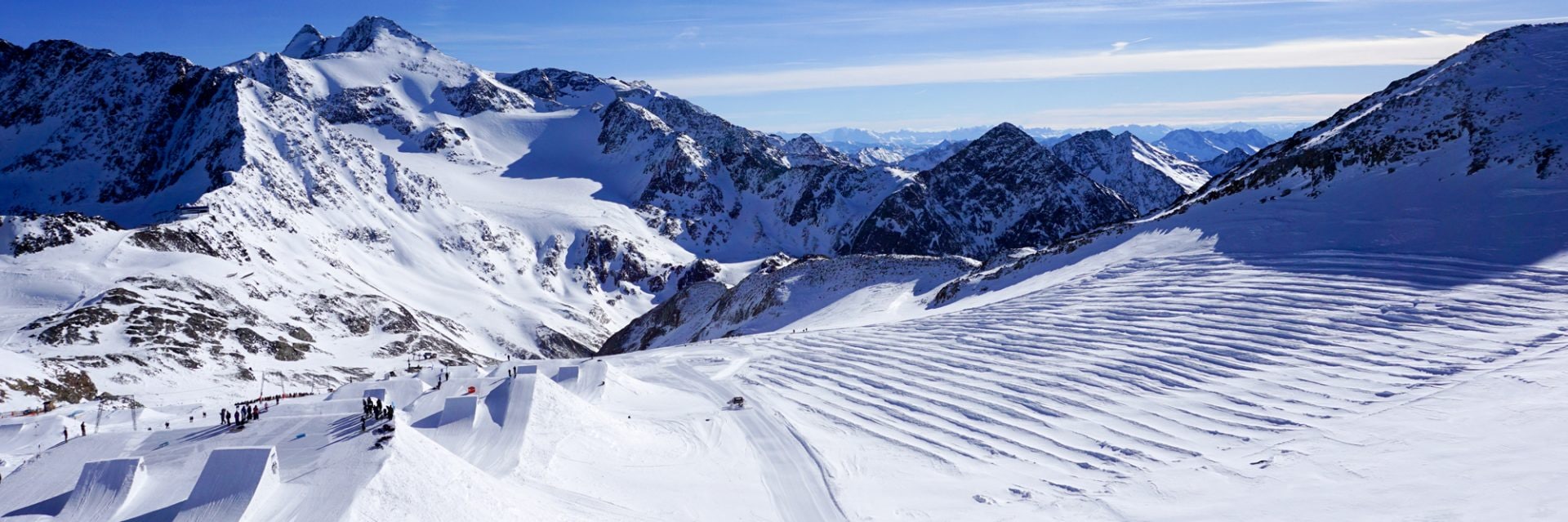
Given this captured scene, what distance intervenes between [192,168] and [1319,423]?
19424cm

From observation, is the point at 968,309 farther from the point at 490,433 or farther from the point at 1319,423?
the point at 490,433

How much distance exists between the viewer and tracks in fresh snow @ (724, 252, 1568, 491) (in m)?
25.5

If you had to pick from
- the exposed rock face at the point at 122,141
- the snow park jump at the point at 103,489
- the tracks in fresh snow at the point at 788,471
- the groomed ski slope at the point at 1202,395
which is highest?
the exposed rock face at the point at 122,141

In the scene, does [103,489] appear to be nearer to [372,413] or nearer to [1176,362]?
[372,413]

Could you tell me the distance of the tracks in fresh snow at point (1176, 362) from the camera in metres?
25.5

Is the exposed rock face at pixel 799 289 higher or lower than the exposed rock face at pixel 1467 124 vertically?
lower

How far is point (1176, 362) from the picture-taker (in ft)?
102

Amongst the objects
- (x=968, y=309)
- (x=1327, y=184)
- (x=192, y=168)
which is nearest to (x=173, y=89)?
(x=192, y=168)

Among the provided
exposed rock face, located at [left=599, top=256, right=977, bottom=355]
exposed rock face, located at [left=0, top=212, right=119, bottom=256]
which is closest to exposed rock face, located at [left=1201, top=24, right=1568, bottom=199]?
exposed rock face, located at [left=599, top=256, right=977, bottom=355]

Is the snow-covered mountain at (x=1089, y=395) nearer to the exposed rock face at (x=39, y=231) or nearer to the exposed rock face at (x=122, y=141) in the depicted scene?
the exposed rock face at (x=39, y=231)

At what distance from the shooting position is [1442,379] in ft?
81.8

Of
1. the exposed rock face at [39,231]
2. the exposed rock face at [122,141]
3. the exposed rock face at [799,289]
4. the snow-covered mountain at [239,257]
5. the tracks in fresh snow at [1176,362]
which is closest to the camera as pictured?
the tracks in fresh snow at [1176,362]

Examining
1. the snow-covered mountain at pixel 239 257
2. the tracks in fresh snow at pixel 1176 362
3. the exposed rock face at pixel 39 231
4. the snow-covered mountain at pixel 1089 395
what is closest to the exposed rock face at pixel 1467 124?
the snow-covered mountain at pixel 1089 395

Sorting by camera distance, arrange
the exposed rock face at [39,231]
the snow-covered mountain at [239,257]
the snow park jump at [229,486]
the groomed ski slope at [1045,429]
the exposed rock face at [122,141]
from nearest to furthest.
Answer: the snow park jump at [229,486] → the groomed ski slope at [1045,429] → the snow-covered mountain at [239,257] → the exposed rock face at [39,231] → the exposed rock face at [122,141]
